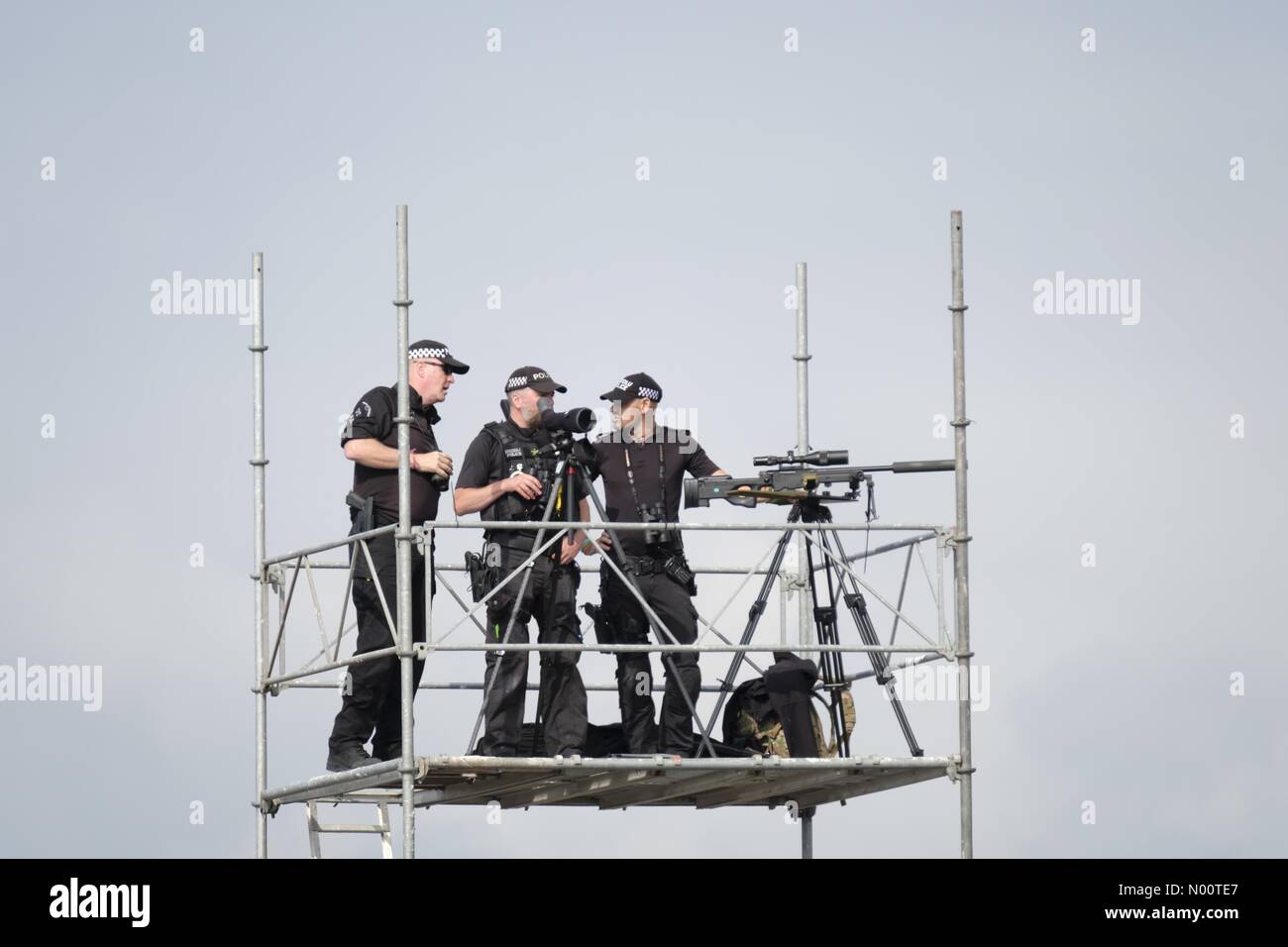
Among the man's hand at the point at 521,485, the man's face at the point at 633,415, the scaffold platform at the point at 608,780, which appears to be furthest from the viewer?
the man's face at the point at 633,415

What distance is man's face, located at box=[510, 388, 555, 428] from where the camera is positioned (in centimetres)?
2678

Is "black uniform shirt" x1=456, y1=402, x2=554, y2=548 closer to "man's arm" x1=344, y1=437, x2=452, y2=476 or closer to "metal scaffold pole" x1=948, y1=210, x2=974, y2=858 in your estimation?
"man's arm" x1=344, y1=437, x2=452, y2=476

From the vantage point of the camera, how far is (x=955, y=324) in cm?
2734

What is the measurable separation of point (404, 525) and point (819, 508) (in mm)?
3871

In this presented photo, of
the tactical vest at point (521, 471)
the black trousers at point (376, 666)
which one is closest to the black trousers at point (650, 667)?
the tactical vest at point (521, 471)

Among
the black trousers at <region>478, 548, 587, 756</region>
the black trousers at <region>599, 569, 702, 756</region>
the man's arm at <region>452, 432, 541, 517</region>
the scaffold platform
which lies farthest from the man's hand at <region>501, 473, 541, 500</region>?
the scaffold platform

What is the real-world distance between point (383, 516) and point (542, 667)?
1.81 meters

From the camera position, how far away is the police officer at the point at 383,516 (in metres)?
26.4

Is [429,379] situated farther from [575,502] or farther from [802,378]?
[802,378]

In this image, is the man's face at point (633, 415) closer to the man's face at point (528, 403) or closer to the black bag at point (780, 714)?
the man's face at point (528, 403)

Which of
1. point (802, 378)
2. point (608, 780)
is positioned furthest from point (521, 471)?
point (802, 378)

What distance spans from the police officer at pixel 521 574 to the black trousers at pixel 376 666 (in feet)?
2.32

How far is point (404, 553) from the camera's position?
83.9 ft
